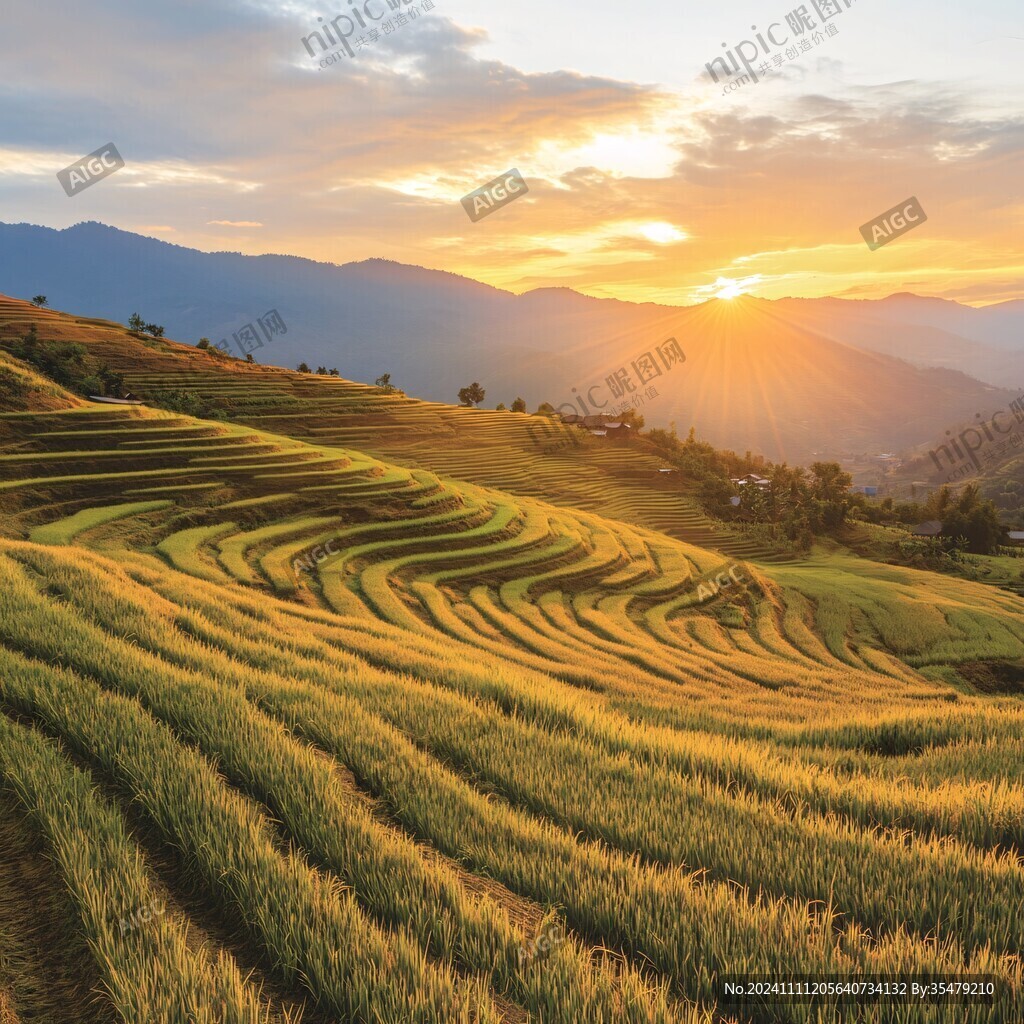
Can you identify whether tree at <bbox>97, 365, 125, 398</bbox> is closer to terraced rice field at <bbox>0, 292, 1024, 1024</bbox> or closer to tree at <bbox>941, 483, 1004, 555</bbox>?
terraced rice field at <bbox>0, 292, 1024, 1024</bbox>

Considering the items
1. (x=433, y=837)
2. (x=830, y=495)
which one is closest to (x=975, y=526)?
(x=830, y=495)

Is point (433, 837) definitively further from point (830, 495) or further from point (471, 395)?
point (471, 395)

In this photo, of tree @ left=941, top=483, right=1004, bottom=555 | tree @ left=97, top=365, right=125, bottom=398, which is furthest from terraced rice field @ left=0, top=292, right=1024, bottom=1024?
tree @ left=941, top=483, right=1004, bottom=555

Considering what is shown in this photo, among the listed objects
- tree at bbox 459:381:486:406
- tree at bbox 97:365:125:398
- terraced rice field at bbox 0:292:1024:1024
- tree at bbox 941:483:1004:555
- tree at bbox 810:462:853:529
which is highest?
tree at bbox 97:365:125:398

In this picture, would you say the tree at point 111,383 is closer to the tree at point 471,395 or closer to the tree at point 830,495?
the tree at point 471,395

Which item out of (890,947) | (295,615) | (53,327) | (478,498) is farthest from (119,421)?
(53,327)

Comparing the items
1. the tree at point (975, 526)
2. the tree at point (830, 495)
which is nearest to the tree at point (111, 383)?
the tree at point (830, 495)

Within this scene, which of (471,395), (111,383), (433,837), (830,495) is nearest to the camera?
(433,837)

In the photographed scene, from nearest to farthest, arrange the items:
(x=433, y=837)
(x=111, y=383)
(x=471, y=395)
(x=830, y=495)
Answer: (x=433, y=837) < (x=111, y=383) < (x=830, y=495) < (x=471, y=395)

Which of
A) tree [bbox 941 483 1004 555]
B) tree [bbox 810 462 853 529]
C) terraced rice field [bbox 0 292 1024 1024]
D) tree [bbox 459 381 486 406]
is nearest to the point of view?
terraced rice field [bbox 0 292 1024 1024]

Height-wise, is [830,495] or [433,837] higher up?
[433,837]

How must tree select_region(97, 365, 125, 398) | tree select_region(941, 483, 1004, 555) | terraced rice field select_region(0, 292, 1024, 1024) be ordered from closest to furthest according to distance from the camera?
terraced rice field select_region(0, 292, 1024, 1024)
tree select_region(97, 365, 125, 398)
tree select_region(941, 483, 1004, 555)

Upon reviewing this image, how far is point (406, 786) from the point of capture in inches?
158

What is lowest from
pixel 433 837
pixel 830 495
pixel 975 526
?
→ pixel 975 526
